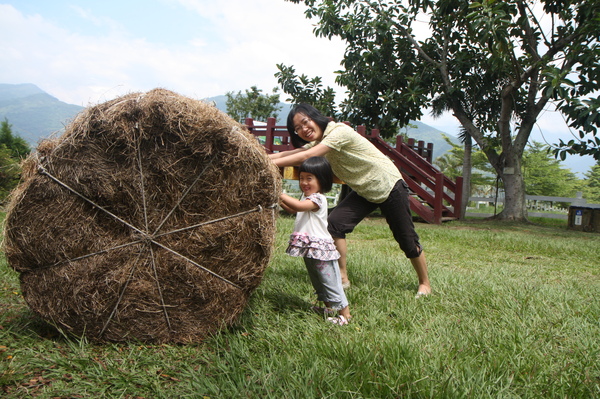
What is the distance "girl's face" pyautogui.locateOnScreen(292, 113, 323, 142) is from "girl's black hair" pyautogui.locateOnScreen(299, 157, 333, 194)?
0.93 feet

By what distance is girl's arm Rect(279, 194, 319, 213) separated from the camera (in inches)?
118

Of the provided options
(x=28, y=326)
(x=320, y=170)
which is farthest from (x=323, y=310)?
(x=28, y=326)

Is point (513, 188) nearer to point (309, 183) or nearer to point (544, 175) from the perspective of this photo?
point (309, 183)

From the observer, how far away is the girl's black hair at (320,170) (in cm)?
321

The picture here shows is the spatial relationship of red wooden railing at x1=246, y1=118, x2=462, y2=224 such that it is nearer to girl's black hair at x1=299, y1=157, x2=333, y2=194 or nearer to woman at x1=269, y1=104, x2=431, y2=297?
woman at x1=269, y1=104, x2=431, y2=297

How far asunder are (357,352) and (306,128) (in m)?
1.77

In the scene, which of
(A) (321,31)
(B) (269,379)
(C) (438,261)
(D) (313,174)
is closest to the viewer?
(B) (269,379)

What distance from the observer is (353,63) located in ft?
45.3

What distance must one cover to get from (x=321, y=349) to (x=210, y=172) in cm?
115

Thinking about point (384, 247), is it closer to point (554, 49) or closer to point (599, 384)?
point (599, 384)

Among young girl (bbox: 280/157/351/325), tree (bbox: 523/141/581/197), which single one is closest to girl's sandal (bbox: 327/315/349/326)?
young girl (bbox: 280/157/351/325)

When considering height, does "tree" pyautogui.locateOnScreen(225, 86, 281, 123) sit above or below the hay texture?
above

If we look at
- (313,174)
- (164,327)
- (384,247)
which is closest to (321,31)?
(384,247)

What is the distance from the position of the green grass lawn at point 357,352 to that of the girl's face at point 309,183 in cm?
82
